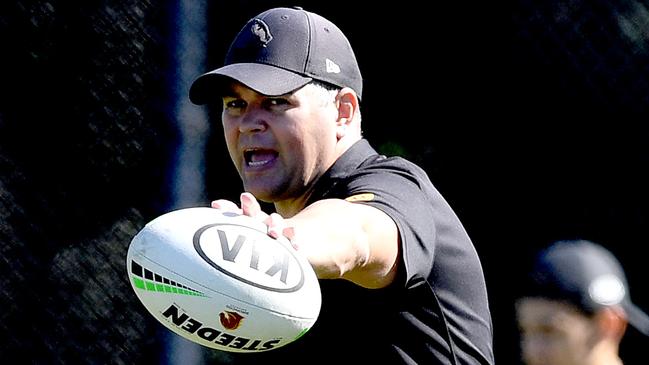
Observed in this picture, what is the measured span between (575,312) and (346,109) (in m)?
0.65

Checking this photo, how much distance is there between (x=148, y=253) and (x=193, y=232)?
0.09m

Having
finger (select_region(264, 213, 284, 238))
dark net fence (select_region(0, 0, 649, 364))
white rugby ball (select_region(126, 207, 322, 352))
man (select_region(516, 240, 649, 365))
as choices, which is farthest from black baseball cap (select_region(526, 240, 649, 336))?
dark net fence (select_region(0, 0, 649, 364))

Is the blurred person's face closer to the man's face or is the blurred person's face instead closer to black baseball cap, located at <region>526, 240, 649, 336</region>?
black baseball cap, located at <region>526, 240, 649, 336</region>

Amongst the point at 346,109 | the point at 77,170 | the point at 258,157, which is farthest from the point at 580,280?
the point at 77,170

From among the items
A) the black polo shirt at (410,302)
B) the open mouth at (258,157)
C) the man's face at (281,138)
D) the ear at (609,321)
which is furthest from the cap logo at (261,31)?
the ear at (609,321)

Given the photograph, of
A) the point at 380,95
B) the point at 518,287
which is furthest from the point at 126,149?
the point at 518,287

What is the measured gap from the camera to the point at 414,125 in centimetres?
450

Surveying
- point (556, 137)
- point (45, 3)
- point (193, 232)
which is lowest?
point (556, 137)

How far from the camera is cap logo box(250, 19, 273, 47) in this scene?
304 centimetres

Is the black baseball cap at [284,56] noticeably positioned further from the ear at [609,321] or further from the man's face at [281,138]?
the ear at [609,321]

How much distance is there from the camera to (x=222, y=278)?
7.45 ft

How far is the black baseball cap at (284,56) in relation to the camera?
2.98 meters

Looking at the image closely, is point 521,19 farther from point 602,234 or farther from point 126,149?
point 126,149

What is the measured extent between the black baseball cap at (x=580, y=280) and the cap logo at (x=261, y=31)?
30.2 inches
